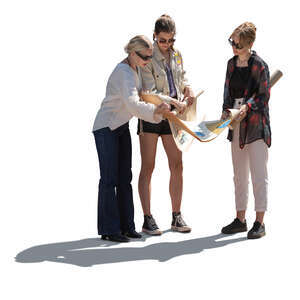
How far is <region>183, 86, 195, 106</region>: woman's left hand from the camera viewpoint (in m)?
7.23

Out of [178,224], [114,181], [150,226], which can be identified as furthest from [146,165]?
[178,224]

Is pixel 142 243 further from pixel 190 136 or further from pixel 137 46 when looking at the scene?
pixel 137 46

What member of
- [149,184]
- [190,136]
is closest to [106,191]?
[149,184]

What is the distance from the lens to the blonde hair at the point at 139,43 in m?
6.70

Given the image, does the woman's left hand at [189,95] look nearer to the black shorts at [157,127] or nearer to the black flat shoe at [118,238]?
the black shorts at [157,127]

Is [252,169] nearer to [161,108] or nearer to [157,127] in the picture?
[157,127]

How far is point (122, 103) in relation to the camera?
684cm

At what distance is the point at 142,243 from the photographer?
710cm

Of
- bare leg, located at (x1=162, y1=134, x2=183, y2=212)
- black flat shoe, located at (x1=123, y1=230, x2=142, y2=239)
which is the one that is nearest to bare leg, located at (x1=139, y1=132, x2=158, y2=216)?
bare leg, located at (x1=162, y1=134, x2=183, y2=212)

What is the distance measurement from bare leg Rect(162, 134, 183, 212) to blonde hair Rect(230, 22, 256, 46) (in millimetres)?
1245

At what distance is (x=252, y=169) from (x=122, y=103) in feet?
4.89

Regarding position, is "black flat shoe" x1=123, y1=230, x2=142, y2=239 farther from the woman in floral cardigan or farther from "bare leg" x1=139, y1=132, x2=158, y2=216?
the woman in floral cardigan

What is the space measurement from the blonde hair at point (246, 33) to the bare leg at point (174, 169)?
124cm

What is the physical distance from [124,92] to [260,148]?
1501 mm
